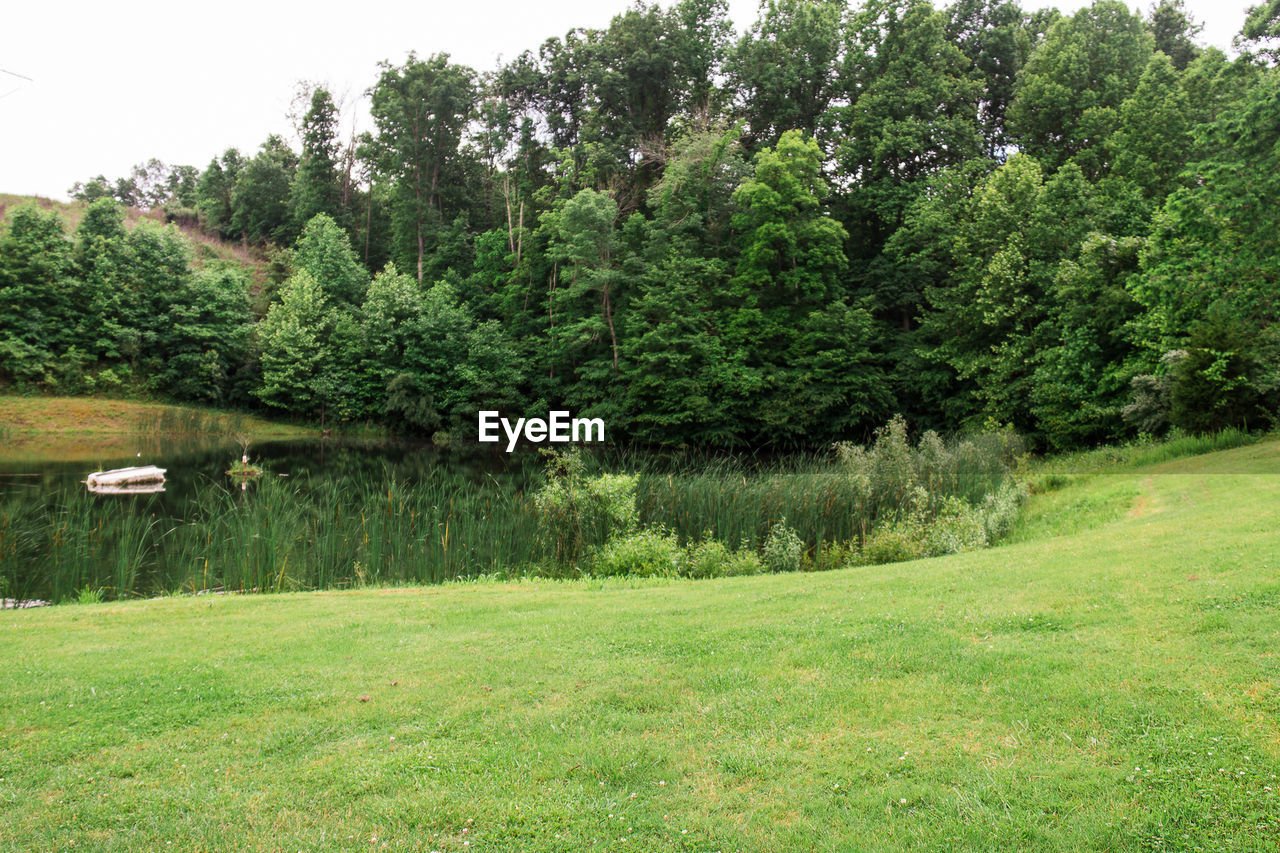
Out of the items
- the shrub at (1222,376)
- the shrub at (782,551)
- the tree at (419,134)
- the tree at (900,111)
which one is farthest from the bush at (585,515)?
the tree at (419,134)

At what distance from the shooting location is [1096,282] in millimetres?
23922

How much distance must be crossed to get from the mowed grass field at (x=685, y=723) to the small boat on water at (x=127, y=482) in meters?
13.5

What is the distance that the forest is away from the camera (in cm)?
2709

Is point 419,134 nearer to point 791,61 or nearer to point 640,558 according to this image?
point 791,61

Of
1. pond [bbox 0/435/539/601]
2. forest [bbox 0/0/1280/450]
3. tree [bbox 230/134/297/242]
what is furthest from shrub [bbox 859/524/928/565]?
tree [bbox 230/134/297/242]

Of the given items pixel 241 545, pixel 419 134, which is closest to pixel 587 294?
pixel 419 134

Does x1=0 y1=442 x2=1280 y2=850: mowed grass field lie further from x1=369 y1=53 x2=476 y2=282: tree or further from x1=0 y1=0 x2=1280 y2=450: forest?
x1=369 y1=53 x2=476 y2=282: tree

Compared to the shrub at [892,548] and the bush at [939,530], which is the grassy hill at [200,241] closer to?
the bush at [939,530]

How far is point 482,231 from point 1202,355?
37.7 m

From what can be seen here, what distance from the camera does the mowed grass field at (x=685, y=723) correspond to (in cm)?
309

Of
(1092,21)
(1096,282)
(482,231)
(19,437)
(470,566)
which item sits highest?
(1092,21)

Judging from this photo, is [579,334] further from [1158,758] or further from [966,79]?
[1158,758]

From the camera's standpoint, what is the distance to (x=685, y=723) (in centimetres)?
405

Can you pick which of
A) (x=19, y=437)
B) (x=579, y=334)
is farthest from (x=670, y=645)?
(x=19, y=437)
